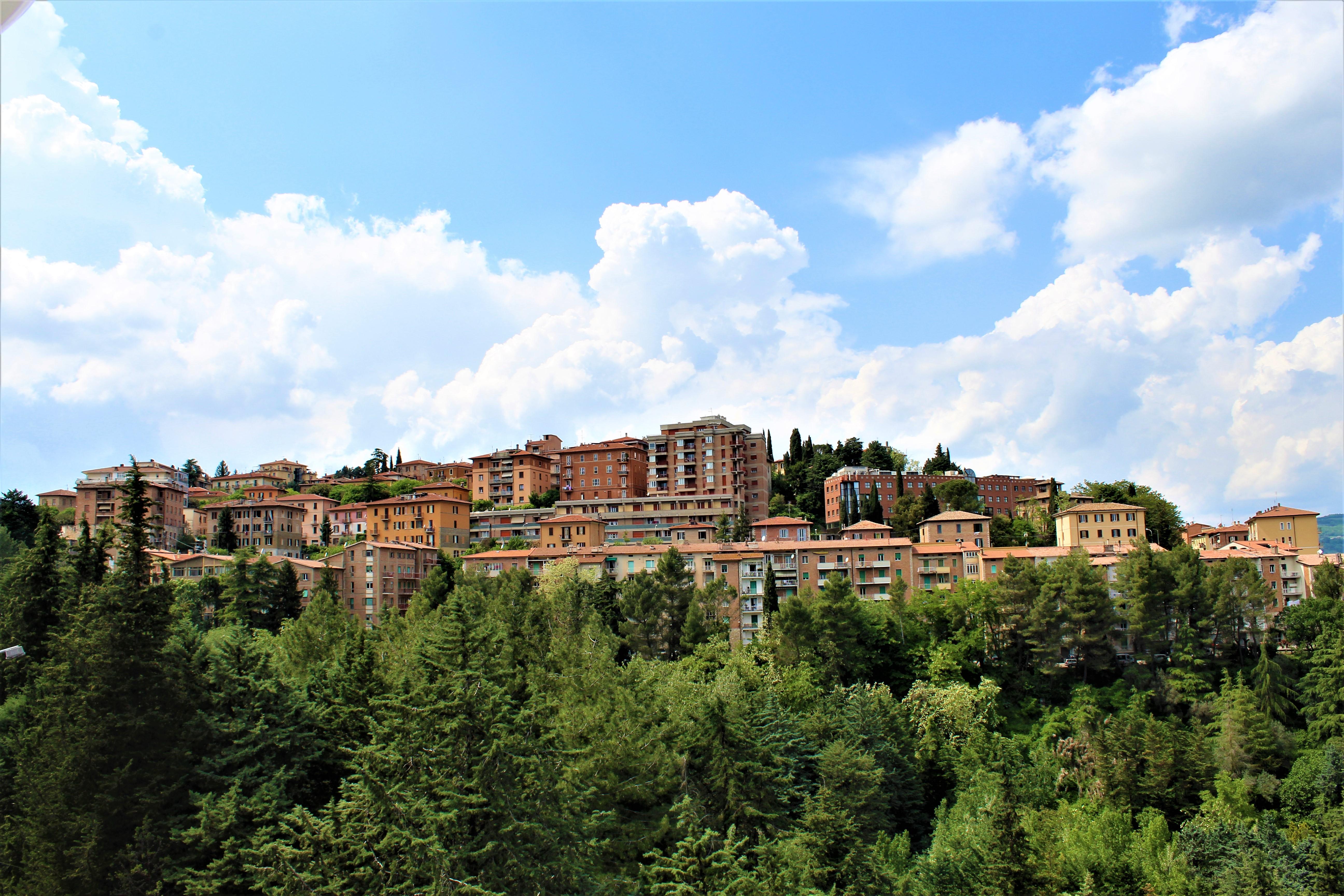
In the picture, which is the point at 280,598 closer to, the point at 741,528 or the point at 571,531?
the point at 571,531

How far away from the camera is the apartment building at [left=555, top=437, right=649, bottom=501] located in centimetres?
10088

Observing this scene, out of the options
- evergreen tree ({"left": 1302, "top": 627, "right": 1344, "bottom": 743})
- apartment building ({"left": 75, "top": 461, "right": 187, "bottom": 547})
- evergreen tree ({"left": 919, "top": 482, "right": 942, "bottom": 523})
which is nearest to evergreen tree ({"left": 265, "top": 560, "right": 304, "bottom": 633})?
apartment building ({"left": 75, "top": 461, "right": 187, "bottom": 547})

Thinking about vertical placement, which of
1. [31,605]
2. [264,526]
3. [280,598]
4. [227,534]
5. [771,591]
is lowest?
[771,591]

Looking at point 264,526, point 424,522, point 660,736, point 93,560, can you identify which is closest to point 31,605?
point 93,560

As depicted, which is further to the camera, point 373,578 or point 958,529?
point 373,578

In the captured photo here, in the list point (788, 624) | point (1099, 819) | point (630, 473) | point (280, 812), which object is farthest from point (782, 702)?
point (630, 473)

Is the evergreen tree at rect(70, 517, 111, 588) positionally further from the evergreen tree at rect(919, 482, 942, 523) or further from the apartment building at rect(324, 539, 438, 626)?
the evergreen tree at rect(919, 482, 942, 523)

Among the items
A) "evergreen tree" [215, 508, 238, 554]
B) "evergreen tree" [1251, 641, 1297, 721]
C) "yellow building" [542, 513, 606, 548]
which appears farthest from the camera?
"evergreen tree" [215, 508, 238, 554]

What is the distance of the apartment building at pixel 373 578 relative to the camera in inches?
3081

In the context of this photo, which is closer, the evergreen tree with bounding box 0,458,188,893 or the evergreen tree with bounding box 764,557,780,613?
the evergreen tree with bounding box 0,458,188,893

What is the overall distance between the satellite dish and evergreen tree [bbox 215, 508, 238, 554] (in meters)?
94.6

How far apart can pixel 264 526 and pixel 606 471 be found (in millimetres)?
35904

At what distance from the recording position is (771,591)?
2569 inches

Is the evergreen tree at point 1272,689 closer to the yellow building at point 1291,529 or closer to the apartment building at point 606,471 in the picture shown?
the yellow building at point 1291,529
